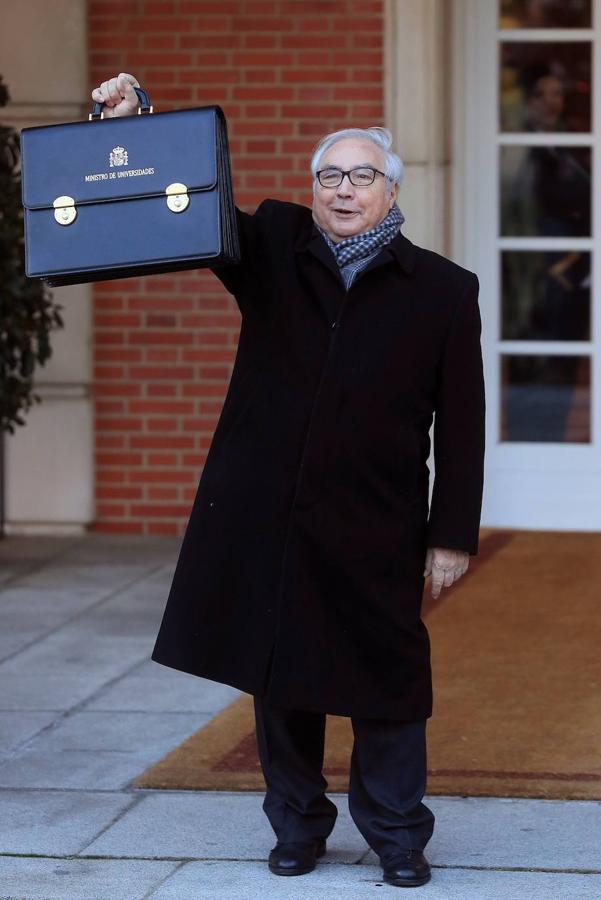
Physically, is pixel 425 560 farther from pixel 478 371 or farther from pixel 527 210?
pixel 527 210

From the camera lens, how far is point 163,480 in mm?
8555

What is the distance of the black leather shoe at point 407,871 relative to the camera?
4.02 m

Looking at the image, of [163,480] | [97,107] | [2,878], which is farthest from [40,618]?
[97,107]

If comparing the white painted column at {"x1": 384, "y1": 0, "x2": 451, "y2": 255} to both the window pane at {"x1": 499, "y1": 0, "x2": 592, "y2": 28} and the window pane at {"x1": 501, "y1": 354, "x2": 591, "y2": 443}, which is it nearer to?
the window pane at {"x1": 499, "y1": 0, "x2": 592, "y2": 28}

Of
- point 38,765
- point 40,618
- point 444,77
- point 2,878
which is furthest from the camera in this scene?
point 444,77

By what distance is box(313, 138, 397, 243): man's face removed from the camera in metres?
3.91

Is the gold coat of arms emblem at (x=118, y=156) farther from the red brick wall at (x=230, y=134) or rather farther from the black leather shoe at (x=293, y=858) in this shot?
the red brick wall at (x=230, y=134)

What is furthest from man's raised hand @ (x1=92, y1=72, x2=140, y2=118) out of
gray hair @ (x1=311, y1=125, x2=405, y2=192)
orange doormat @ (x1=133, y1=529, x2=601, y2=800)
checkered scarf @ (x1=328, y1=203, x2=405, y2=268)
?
orange doormat @ (x1=133, y1=529, x2=601, y2=800)

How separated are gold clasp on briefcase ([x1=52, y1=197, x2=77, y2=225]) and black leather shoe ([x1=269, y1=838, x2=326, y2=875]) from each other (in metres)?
1.52

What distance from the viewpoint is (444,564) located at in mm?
4020

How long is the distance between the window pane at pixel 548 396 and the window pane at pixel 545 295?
0.40ft

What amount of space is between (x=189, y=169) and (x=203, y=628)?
1036 mm

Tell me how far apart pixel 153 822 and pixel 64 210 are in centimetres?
160

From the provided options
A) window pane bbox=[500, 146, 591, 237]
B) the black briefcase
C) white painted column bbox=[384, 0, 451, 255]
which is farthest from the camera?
window pane bbox=[500, 146, 591, 237]
